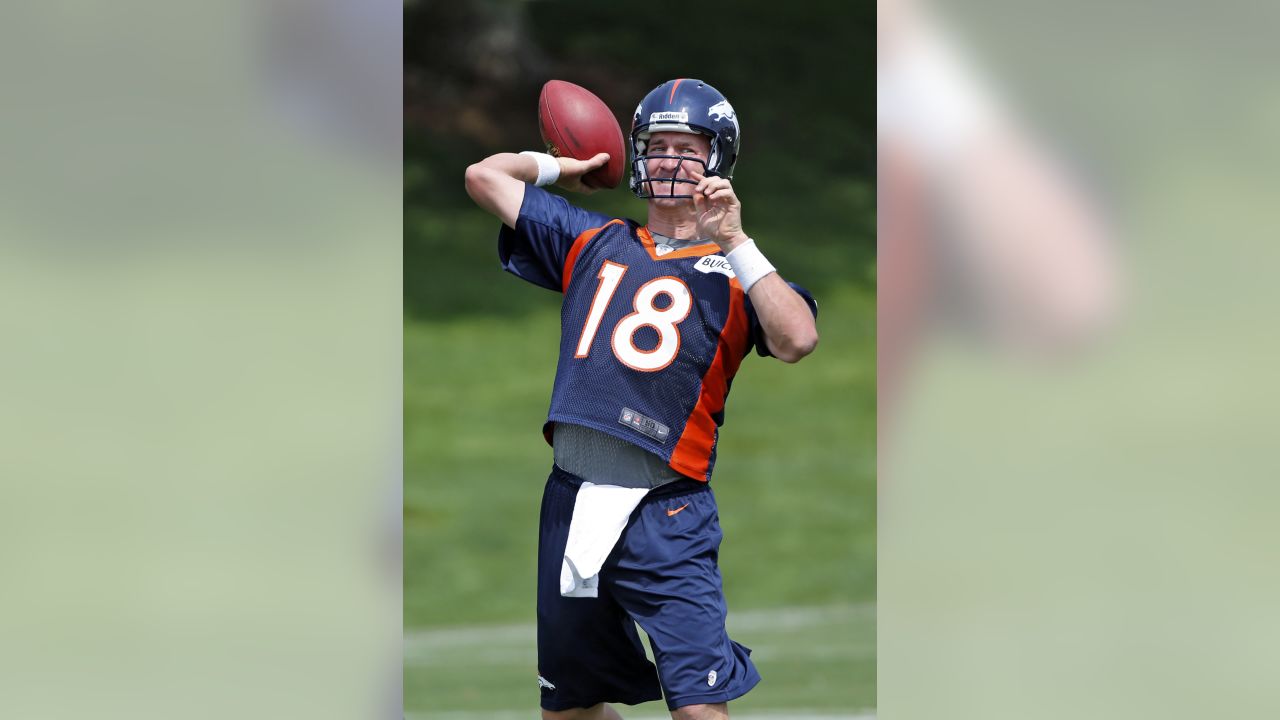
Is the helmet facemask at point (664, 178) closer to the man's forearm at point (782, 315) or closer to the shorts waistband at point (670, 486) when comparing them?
the man's forearm at point (782, 315)

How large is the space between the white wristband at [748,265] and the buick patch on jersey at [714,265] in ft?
0.47

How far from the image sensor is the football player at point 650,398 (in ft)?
11.2

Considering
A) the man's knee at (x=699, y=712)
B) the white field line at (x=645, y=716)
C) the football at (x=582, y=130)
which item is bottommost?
the white field line at (x=645, y=716)

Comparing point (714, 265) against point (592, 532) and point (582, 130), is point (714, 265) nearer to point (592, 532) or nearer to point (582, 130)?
point (582, 130)

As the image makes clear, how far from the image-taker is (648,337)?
3479 mm

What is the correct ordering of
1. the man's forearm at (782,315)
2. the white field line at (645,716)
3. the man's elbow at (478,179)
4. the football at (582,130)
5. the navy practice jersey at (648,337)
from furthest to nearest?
the white field line at (645,716) < the football at (582,130) < the man's elbow at (478,179) < the navy practice jersey at (648,337) < the man's forearm at (782,315)

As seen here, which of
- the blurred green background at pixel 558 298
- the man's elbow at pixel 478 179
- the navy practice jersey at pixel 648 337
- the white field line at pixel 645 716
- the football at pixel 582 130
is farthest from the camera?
the blurred green background at pixel 558 298

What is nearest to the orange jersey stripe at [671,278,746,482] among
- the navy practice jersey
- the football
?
the navy practice jersey

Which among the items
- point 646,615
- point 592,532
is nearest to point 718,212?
point 592,532

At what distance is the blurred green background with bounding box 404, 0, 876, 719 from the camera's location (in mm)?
8445

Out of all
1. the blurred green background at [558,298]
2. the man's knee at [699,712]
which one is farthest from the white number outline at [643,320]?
the blurred green background at [558,298]

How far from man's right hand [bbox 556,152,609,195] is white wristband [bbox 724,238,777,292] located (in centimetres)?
53
